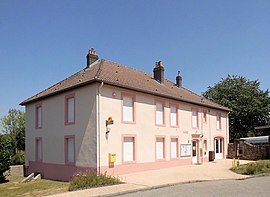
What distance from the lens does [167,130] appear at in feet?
71.3

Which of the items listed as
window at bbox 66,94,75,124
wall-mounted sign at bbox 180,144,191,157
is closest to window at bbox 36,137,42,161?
window at bbox 66,94,75,124

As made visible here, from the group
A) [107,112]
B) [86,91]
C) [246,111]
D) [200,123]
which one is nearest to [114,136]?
[107,112]

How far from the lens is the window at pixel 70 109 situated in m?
19.1

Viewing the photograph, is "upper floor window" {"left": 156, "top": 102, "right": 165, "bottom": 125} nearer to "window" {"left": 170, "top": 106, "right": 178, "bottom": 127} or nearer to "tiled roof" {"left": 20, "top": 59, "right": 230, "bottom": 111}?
"tiled roof" {"left": 20, "top": 59, "right": 230, "bottom": 111}

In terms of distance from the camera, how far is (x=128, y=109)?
62.1 feet

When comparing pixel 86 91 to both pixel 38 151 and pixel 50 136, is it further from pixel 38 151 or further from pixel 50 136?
pixel 38 151

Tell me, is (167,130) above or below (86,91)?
below

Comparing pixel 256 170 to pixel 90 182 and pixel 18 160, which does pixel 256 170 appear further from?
pixel 18 160

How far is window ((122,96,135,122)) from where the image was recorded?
1866 centimetres

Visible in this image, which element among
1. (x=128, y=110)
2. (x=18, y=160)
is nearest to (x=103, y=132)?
(x=128, y=110)

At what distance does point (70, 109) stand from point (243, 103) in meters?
33.4

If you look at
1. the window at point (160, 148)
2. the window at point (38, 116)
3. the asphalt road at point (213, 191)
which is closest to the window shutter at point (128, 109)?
the window at point (160, 148)

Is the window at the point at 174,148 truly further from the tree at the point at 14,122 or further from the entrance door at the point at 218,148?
the tree at the point at 14,122

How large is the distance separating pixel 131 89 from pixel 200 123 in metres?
9.51
